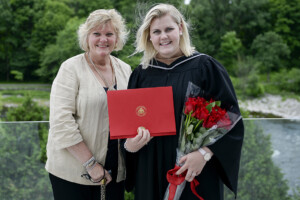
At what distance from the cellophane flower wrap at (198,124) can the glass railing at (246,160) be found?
1.24 m

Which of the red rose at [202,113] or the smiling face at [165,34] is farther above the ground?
the smiling face at [165,34]

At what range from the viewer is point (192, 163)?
1.70 metres

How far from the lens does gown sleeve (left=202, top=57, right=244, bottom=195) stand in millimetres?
1768

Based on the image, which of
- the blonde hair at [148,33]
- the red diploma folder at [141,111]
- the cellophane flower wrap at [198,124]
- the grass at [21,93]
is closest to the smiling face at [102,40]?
the blonde hair at [148,33]

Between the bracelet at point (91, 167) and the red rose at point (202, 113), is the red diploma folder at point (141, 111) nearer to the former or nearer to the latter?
the red rose at point (202, 113)

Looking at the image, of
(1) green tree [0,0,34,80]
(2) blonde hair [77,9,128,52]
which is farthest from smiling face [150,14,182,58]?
(1) green tree [0,0,34,80]

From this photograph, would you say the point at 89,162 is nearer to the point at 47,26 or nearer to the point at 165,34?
the point at 165,34

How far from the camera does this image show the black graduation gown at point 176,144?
1796 mm

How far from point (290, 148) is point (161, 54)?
1708 millimetres

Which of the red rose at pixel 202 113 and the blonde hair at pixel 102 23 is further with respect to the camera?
the blonde hair at pixel 102 23

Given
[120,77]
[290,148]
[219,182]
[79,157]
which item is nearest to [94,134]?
[79,157]

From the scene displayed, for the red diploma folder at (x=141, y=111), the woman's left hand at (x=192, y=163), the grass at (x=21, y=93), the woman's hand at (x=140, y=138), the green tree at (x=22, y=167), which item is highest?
the red diploma folder at (x=141, y=111)

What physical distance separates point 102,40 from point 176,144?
796 millimetres

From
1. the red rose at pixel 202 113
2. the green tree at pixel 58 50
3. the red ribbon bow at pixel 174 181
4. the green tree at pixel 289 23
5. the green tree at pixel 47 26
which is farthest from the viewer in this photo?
the green tree at pixel 47 26
